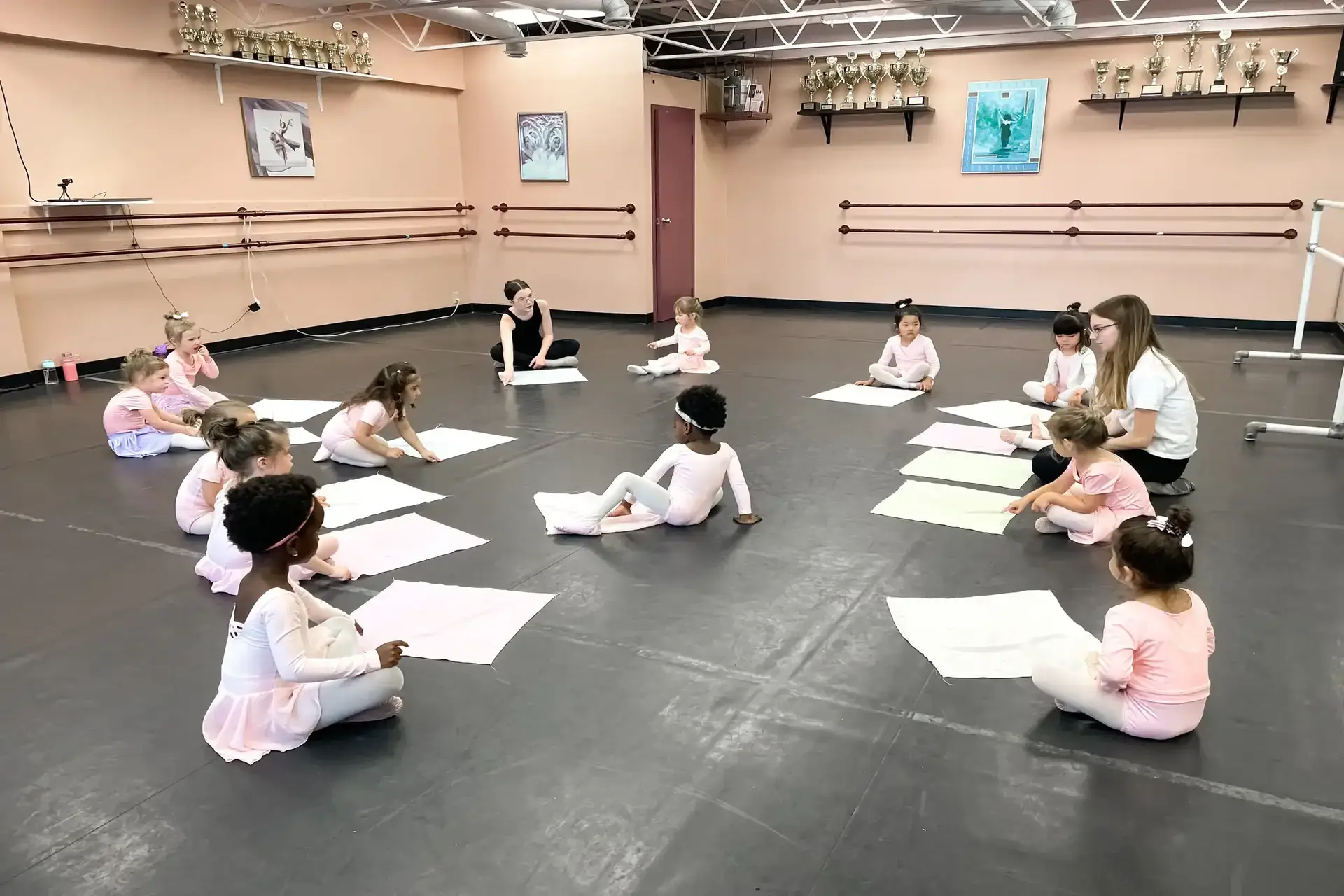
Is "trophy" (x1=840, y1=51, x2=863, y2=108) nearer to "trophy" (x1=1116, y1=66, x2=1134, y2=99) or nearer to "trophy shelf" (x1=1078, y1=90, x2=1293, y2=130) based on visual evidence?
"trophy shelf" (x1=1078, y1=90, x2=1293, y2=130)

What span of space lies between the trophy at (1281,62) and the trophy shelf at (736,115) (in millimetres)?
4889

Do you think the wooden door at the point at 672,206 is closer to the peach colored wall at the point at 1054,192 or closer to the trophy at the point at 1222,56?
the peach colored wall at the point at 1054,192

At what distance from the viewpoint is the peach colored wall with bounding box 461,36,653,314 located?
9250mm

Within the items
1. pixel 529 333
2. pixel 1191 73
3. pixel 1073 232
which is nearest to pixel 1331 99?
pixel 1191 73

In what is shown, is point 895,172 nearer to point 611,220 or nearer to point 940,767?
point 611,220

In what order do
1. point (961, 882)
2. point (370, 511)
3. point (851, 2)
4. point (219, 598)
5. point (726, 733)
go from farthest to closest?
point (851, 2) → point (370, 511) → point (219, 598) → point (726, 733) → point (961, 882)

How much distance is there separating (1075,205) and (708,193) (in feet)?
13.1

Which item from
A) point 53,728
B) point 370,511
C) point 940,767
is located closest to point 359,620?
point 53,728

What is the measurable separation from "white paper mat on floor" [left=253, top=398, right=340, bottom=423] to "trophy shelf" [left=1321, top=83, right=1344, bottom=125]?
28.8ft

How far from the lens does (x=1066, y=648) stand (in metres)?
2.54

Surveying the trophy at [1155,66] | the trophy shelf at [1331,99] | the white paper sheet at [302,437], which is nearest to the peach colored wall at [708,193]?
the trophy at [1155,66]

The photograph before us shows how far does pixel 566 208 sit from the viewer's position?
381 inches

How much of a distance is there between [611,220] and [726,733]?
8.06 metres

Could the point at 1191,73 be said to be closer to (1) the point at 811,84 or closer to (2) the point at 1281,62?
(2) the point at 1281,62
